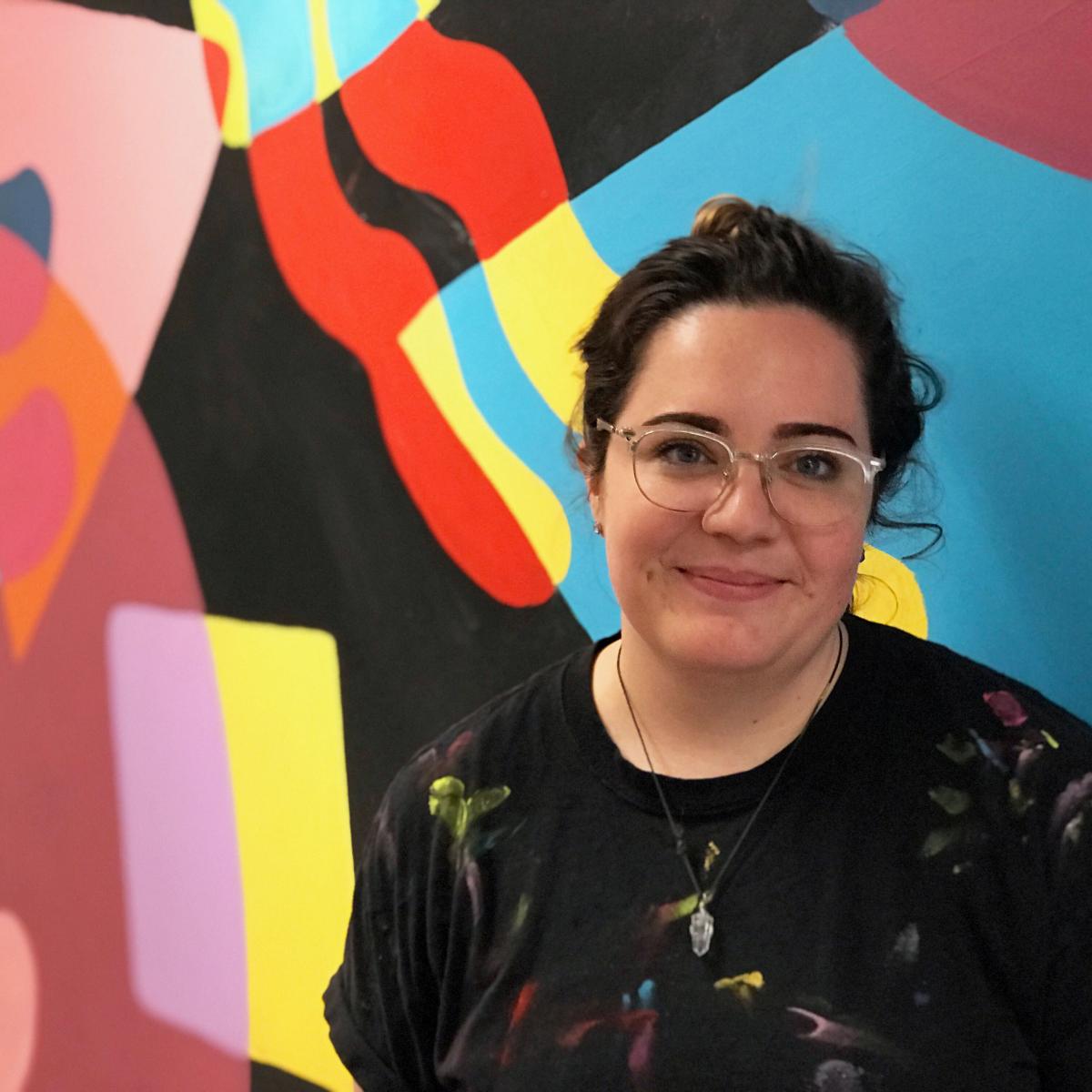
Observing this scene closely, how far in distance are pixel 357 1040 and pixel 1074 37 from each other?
938 millimetres

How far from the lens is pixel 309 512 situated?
4.31ft

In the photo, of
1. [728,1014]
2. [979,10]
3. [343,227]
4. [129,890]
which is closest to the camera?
[728,1014]

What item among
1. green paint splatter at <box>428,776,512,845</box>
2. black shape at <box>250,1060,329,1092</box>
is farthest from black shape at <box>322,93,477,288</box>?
black shape at <box>250,1060,329,1092</box>

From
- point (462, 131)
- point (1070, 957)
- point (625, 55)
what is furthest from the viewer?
point (462, 131)

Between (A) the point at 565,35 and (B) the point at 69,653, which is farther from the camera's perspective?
(B) the point at 69,653

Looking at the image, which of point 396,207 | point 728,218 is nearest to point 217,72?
point 396,207

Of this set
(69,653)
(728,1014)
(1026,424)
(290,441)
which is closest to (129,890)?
(69,653)

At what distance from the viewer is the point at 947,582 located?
0.92m

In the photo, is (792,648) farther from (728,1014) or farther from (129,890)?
(129,890)

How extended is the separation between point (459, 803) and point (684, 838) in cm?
19

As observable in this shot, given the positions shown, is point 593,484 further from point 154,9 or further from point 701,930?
point 154,9

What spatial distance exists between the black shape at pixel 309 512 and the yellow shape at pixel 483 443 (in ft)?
0.22

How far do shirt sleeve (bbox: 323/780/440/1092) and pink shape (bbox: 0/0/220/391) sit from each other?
0.82 meters

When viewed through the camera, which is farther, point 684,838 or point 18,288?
point 18,288
